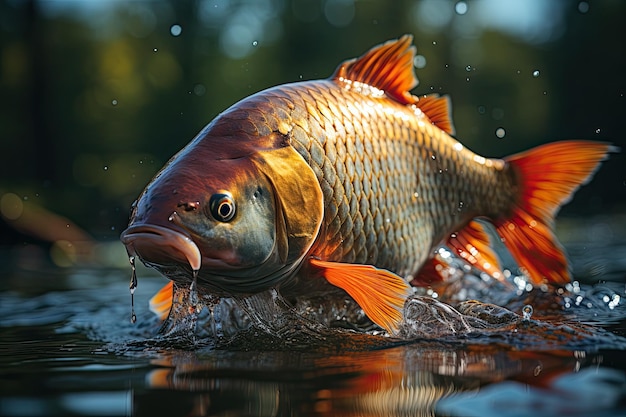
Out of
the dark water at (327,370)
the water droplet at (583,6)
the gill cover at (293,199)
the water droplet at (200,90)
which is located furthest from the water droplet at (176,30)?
the gill cover at (293,199)

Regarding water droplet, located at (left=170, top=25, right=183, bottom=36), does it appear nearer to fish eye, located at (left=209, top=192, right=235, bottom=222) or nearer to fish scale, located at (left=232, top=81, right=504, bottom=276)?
fish scale, located at (left=232, top=81, right=504, bottom=276)

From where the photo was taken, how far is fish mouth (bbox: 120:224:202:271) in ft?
7.27

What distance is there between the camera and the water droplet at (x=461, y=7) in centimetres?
2673

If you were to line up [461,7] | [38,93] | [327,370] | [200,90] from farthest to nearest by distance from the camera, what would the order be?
[461,7]
[200,90]
[38,93]
[327,370]

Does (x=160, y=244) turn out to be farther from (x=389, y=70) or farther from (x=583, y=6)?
(x=583, y=6)

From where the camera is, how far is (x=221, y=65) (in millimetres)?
27000

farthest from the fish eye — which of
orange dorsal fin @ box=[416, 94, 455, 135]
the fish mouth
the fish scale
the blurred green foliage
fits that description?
the blurred green foliage

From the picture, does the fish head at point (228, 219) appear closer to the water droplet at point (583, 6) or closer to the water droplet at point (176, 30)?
the water droplet at point (176, 30)

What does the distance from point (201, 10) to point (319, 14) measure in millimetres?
5008

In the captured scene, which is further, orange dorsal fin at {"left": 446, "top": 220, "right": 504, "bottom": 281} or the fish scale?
orange dorsal fin at {"left": 446, "top": 220, "right": 504, "bottom": 281}

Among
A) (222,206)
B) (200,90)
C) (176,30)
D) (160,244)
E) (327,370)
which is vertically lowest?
(327,370)

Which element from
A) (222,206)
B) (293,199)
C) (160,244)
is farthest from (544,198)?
(160,244)

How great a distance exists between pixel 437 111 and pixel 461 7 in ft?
82.1

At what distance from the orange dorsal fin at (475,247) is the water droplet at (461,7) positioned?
79.3 feet
